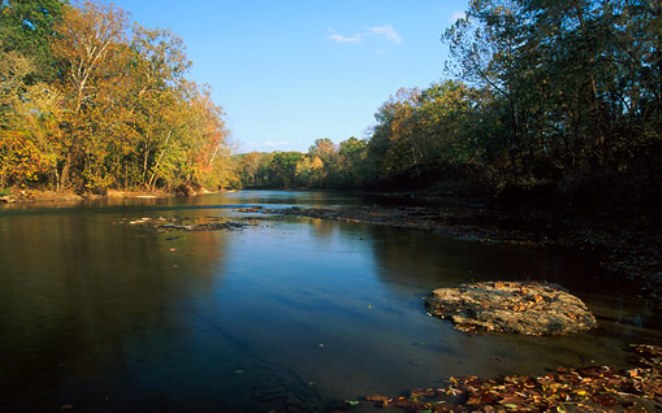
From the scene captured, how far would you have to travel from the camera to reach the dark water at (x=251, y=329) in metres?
4.88

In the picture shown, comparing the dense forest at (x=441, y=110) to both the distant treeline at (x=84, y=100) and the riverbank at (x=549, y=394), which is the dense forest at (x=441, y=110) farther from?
the riverbank at (x=549, y=394)

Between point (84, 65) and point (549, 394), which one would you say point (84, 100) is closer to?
point (84, 65)

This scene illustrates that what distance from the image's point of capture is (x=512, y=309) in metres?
7.57

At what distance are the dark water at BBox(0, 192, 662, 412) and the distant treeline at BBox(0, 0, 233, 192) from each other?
30.1 metres

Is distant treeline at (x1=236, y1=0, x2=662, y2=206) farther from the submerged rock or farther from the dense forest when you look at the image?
the submerged rock

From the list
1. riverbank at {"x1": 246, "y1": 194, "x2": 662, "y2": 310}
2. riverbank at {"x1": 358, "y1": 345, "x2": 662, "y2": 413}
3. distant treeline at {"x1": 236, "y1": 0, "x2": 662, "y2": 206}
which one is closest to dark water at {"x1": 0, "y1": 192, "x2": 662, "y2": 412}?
riverbank at {"x1": 358, "y1": 345, "x2": 662, "y2": 413}

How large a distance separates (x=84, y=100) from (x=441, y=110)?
4562cm

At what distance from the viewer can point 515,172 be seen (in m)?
31.3

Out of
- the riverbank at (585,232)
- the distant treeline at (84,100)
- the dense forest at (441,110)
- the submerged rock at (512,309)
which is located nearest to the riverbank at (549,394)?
the submerged rock at (512,309)

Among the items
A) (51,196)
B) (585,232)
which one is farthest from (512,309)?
(51,196)

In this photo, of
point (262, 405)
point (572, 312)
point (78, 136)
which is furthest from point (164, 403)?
point (78, 136)

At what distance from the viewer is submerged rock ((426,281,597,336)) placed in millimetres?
6957

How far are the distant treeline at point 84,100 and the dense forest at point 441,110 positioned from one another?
0.56ft

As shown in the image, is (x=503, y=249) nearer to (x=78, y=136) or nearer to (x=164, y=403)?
(x=164, y=403)
